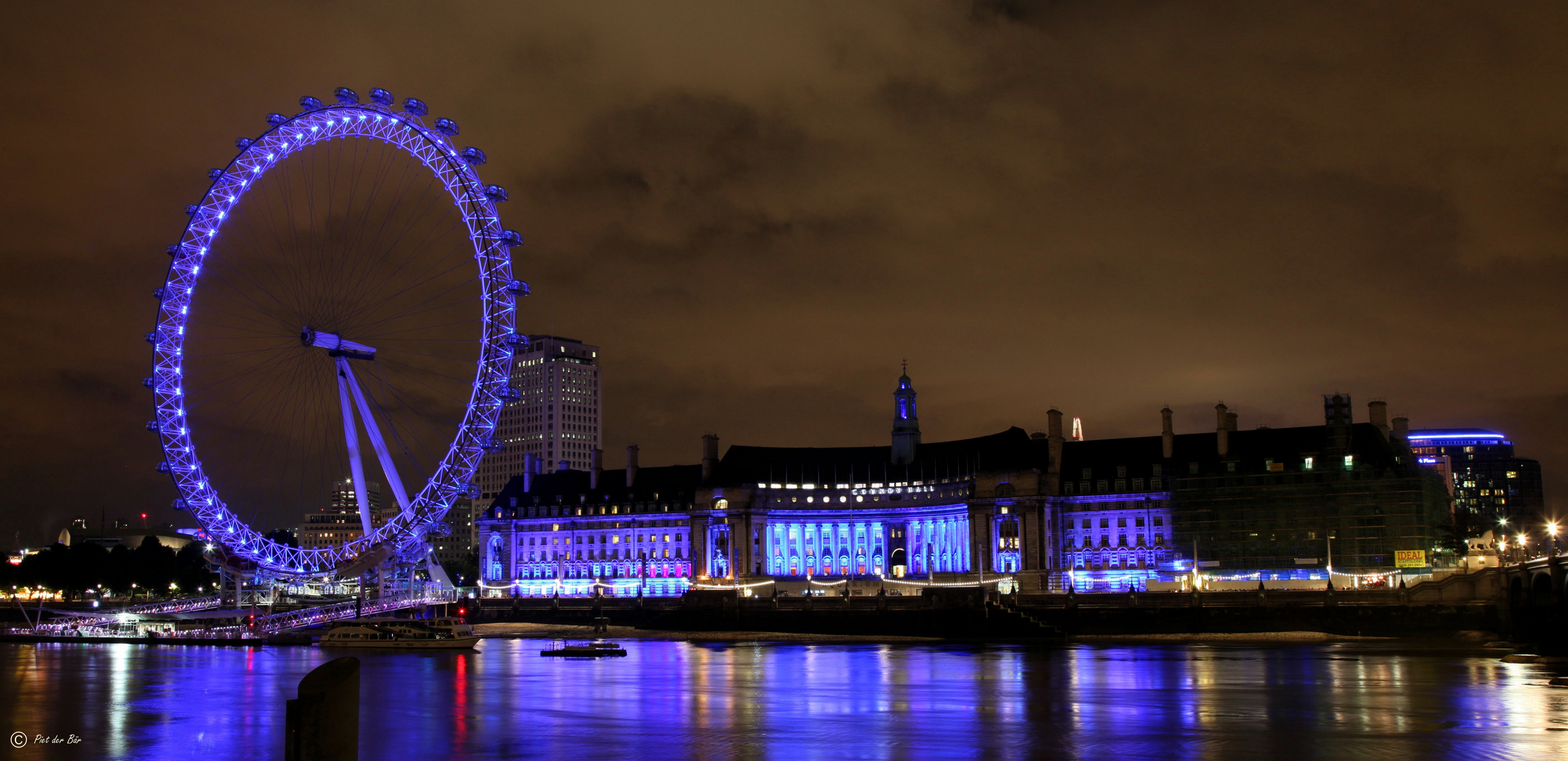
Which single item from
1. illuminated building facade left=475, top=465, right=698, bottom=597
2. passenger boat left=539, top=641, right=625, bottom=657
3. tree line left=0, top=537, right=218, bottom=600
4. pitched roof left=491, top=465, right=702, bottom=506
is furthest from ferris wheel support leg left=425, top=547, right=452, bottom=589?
tree line left=0, top=537, right=218, bottom=600

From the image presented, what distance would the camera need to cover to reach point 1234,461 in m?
137

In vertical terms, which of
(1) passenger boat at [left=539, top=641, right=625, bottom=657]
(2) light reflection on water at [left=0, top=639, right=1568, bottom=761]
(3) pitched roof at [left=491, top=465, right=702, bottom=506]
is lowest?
(1) passenger boat at [left=539, top=641, right=625, bottom=657]

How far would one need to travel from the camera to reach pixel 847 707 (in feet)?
172

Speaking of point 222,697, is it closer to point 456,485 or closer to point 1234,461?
point 456,485

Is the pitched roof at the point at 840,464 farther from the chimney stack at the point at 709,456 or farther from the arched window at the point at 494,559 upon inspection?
the arched window at the point at 494,559

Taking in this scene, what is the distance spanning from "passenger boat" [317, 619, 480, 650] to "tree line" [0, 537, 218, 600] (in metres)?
86.1

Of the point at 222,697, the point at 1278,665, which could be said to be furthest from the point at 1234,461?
the point at 222,697

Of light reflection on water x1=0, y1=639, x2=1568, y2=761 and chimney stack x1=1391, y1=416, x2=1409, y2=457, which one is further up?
chimney stack x1=1391, y1=416, x2=1409, y2=457

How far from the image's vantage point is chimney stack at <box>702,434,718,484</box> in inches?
6575

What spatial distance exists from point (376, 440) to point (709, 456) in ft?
243

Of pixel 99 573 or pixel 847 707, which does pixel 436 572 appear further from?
pixel 99 573

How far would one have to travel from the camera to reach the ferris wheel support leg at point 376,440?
309 ft

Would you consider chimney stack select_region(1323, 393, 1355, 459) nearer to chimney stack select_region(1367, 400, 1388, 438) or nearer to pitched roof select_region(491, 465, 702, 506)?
chimney stack select_region(1367, 400, 1388, 438)

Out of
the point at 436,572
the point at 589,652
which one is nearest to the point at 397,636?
the point at 436,572
